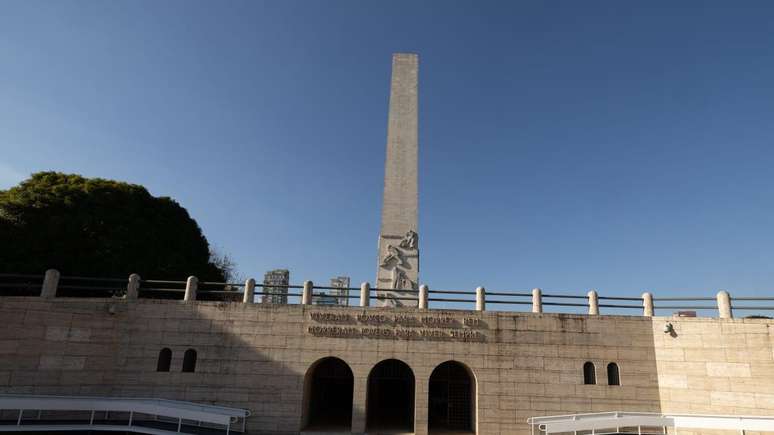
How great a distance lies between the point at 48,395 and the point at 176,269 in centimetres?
1357

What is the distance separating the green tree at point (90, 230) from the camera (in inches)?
922

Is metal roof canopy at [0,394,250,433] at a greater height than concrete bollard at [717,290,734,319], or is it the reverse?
concrete bollard at [717,290,734,319]

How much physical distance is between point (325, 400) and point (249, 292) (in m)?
9.98

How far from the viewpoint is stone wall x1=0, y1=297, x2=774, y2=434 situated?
56.1ft

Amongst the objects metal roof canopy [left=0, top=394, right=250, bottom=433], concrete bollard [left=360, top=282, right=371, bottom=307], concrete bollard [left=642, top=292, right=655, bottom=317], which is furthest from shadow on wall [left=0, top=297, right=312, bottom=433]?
concrete bollard [left=642, top=292, right=655, bottom=317]

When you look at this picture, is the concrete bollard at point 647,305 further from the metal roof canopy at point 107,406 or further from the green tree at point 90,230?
the green tree at point 90,230

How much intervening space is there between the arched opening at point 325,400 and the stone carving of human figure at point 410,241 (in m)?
6.65

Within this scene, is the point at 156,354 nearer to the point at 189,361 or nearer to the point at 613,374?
the point at 189,361

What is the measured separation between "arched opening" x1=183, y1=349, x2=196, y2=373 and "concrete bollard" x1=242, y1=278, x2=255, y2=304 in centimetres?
279

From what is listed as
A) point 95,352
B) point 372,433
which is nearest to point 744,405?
point 372,433

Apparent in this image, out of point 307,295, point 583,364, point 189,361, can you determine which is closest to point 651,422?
point 583,364

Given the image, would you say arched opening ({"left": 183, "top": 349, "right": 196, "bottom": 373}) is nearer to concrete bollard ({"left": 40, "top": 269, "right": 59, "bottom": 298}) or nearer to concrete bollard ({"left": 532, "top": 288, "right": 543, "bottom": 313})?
concrete bollard ({"left": 40, "top": 269, "right": 59, "bottom": 298})

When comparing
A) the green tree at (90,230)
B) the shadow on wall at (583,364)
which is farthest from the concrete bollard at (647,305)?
the green tree at (90,230)

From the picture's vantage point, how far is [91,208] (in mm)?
26703
